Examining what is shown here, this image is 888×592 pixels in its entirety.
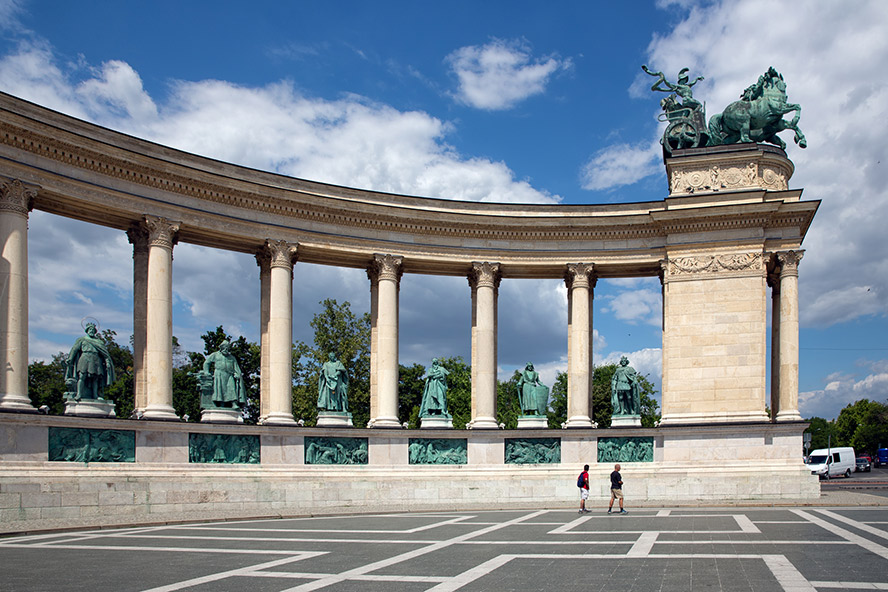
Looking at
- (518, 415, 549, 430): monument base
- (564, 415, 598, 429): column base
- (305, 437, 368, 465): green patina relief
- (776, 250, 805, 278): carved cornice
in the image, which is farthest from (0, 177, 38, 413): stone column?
(776, 250, 805, 278): carved cornice

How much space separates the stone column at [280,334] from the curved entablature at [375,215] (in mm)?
1058

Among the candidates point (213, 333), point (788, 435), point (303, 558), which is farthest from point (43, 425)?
point (213, 333)

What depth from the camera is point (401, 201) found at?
161 feet

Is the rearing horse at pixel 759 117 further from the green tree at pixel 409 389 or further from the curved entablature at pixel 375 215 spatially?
the green tree at pixel 409 389

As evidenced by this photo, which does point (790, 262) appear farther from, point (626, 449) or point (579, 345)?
point (626, 449)

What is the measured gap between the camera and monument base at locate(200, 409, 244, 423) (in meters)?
42.9

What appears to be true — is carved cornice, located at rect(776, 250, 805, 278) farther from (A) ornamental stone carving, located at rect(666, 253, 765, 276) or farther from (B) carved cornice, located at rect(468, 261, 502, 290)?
(B) carved cornice, located at rect(468, 261, 502, 290)

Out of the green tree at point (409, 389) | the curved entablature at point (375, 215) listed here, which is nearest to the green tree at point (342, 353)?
the green tree at point (409, 389)

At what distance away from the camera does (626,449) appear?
157 feet

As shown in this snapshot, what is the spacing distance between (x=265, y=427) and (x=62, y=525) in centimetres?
1293

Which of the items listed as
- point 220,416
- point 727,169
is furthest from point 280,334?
point 727,169

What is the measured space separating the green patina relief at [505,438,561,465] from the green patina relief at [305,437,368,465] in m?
8.25

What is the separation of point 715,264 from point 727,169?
5.84 m

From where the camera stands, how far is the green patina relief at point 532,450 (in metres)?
48.2
